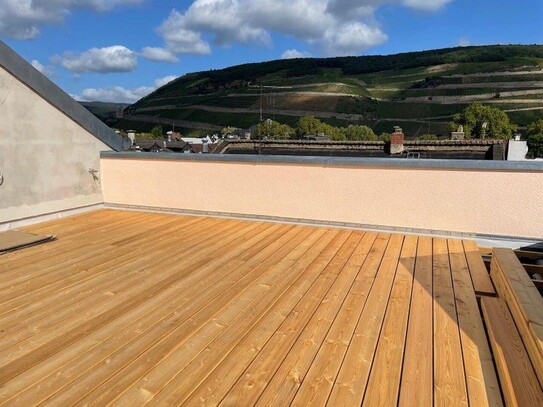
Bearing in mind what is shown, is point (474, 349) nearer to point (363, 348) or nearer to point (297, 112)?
point (363, 348)

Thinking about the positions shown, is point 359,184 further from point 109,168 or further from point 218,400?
point 109,168

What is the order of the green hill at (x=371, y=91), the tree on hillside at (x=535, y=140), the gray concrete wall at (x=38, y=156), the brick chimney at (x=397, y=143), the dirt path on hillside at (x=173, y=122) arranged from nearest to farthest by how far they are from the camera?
the gray concrete wall at (x=38, y=156) < the brick chimney at (x=397, y=143) < the tree on hillside at (x=535, y=140) < the green hill at (x=371, y=91) < the dirt path on hillside at (x=173, y=122)

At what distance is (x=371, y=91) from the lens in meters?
97.0

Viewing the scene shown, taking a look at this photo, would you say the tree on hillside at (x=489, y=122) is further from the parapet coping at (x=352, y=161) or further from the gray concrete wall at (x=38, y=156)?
the gray concrete wall at (x=38, y=156)

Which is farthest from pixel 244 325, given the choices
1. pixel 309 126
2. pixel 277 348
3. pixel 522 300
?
pixel 309 126

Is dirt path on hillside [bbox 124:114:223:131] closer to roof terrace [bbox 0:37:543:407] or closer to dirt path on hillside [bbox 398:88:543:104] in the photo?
dirt path on hillside [bbox 398:88:543:104]

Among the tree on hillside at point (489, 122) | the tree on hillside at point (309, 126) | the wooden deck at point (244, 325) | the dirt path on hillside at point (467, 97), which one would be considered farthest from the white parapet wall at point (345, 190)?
the dirt path on hillside at point (467, 97)

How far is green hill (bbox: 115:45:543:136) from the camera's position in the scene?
79938 mm

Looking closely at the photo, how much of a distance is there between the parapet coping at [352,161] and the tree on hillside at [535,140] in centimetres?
6712

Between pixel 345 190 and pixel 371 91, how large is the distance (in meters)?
100

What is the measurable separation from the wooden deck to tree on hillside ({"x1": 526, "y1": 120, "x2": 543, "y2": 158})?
226ft

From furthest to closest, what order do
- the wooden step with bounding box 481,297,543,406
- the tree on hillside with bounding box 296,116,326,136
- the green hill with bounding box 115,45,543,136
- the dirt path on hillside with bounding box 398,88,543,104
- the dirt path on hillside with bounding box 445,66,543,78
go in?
the dirt path on hillside with bounding box 445,66,543,78, the green hill with bounding box 115,45,543,136, the dirt path on hillside with bounding box 398,88,543,104, the tree on hillside with bounding box 296,116,326,136, the wooden step with bounding box 481,297,543,406

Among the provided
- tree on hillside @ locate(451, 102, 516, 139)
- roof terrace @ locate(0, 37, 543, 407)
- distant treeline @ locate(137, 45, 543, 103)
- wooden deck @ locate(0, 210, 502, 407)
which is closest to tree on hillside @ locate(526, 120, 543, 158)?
tree on hillside @ locate(451, 102, 516, 139)

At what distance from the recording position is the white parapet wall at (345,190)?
153 inches
